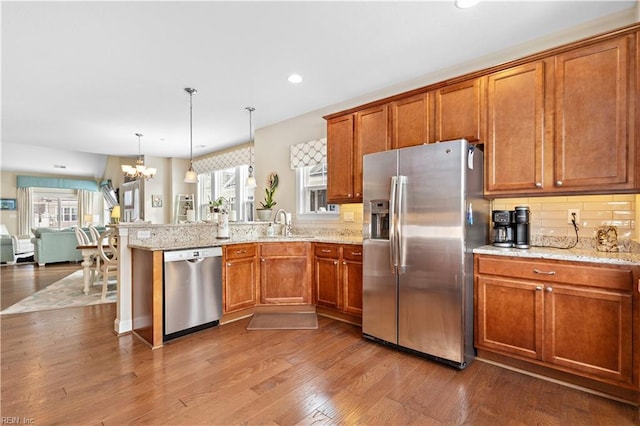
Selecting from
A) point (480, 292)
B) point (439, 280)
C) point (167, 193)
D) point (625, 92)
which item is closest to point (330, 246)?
point (439, 280)

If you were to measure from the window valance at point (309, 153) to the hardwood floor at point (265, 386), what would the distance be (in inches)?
93.4

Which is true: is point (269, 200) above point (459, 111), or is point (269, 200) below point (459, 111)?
below

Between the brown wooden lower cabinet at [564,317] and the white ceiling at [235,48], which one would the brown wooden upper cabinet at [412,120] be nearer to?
the white ceiling at [235,48]

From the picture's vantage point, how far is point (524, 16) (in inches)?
92.9

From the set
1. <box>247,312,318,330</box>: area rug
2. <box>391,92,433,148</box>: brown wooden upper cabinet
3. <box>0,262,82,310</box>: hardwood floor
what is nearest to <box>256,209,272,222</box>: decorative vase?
<box>247,312,318,330</box>: area rug

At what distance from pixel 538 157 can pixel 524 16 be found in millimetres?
1096

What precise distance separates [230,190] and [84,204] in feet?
25.9

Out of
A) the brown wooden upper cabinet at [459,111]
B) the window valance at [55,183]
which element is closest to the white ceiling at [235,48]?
the brown wooden upper cabinet at [459,111]

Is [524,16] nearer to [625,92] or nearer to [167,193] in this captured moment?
[625,92]

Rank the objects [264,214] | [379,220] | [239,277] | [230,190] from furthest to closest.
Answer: [230,190], [264,214], [239,277], [379,220]

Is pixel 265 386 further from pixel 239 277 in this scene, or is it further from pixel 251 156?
pixel 251 156

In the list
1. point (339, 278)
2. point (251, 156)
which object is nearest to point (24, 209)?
point (251, 156)

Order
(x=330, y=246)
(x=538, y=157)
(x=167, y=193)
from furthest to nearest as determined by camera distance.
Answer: (x=167, y=193), (x=330, y=246), (x=538, y=157)

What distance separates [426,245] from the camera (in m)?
2.52
